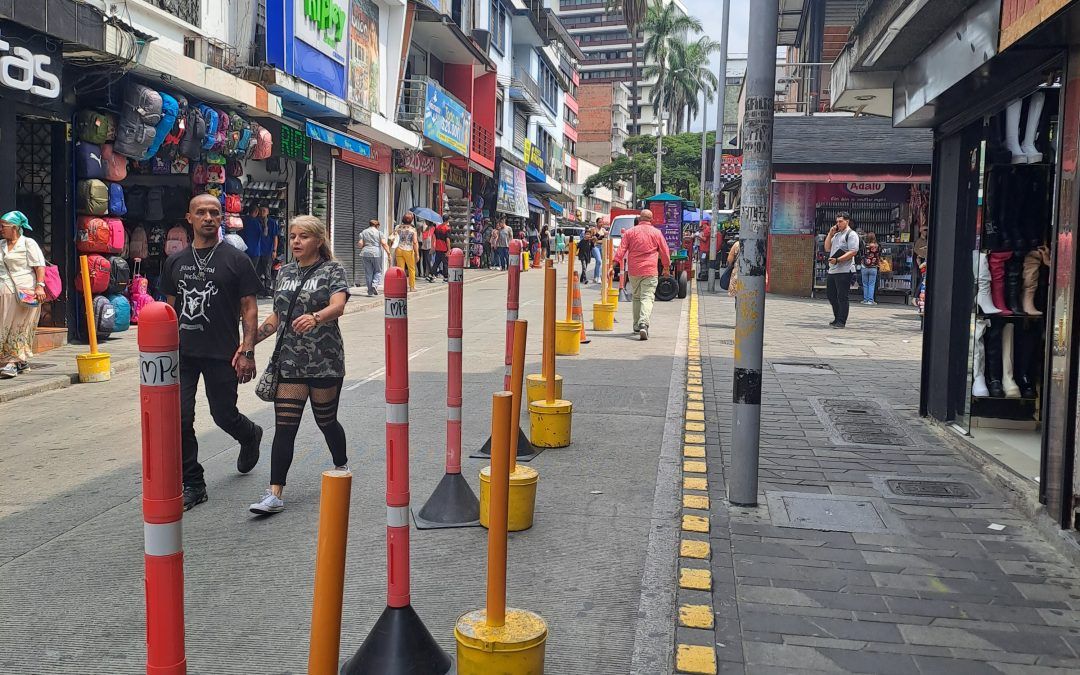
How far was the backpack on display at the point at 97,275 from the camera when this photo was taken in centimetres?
1239

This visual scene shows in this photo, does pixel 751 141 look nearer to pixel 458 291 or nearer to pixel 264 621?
pixel 458 291

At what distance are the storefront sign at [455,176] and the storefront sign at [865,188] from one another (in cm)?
1401

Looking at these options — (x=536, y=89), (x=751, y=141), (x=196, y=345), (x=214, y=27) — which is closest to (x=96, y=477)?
(x=196, y=345)

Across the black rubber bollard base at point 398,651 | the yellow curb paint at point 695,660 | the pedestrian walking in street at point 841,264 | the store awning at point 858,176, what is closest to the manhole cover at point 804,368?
the pedestrian walking in street at point 841,264

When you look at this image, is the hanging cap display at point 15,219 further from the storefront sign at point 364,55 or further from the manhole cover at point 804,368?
the storefront sign at point 364,55

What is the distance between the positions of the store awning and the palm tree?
43.5 meters

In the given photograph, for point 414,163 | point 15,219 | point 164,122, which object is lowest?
point 15,219

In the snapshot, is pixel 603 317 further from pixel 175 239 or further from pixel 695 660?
pixel 695 660

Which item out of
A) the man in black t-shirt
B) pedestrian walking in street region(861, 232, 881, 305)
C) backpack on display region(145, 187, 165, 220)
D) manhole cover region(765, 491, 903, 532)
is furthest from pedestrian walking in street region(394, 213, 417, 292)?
manhole cover region(765, 491, 903, 532)

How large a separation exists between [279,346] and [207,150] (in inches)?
413

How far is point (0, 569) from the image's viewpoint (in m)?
4.53

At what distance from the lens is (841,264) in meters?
15.3

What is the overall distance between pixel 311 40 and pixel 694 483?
47.3 feet

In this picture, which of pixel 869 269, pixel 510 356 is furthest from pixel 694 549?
pixel 869 269
